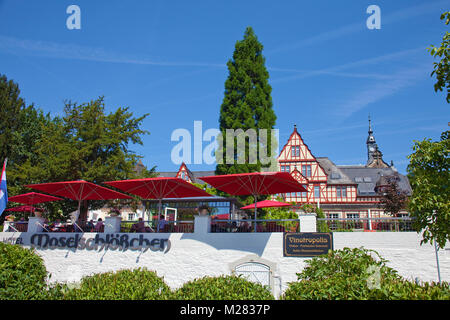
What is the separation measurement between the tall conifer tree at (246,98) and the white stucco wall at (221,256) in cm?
1109

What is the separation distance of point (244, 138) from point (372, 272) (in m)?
19.2

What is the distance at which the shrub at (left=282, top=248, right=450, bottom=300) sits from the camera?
244 inches

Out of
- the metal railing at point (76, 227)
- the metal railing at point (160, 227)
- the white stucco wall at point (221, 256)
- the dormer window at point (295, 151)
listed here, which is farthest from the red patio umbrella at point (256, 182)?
the dormer window at point (295, 151)

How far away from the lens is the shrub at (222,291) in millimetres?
8180

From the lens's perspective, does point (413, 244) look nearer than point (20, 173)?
Yes

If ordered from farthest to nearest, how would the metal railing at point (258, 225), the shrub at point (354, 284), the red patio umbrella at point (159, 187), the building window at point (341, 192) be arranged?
the building window at point (341, 192) → the red patio umbrella at point (159, 187) → the metal railing at point (258, 225) → the shrub at point (354, 284)

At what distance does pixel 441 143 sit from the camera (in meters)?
9.68

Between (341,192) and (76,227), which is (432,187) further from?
(341,192)

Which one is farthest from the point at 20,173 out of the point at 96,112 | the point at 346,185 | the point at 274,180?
the point at 346,185

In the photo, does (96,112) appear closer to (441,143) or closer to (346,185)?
(441,143)

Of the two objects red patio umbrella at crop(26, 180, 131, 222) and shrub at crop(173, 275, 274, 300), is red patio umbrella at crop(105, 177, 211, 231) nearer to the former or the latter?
red patio umbrella at crop(26, 180, 131, 222)

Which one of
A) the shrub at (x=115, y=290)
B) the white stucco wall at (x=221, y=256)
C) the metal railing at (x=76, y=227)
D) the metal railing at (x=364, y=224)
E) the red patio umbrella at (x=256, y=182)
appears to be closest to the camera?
the shrub at (x=115, y=290)

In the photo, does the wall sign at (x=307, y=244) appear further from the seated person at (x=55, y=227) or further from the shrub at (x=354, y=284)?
the seated person at (x=55, y=227)

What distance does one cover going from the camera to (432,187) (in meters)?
9.44
